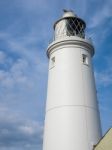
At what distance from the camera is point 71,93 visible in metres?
16.9

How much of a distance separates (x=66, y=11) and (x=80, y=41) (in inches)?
134

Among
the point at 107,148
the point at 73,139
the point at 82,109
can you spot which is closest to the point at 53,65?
the point at 82,109

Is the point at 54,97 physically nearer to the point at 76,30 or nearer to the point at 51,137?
the point at 51,137

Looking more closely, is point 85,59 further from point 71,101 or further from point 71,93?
point 71,101

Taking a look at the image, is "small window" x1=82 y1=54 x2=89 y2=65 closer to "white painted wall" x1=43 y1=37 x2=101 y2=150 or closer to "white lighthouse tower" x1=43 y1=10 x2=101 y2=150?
"white lighthouse tower" x1=43 y1=10 x2=101 y2=150

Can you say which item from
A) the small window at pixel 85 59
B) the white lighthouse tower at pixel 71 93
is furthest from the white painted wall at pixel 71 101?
the small window at pixel 85 59

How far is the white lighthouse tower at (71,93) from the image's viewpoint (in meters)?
16.1

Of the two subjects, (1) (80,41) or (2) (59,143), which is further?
(1) (80,41)

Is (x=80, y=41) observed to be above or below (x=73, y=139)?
above

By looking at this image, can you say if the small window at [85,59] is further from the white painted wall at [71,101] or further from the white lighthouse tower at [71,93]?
the white painted wall at [71,101]

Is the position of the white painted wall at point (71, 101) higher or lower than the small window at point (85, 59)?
lower

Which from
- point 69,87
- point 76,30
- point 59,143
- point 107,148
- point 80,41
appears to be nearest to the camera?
point 107,148

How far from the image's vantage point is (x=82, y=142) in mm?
15891

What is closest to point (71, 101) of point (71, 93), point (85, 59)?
point (71, 93)
